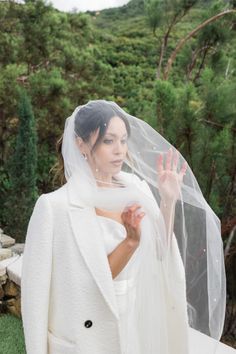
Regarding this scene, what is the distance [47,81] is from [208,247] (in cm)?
385

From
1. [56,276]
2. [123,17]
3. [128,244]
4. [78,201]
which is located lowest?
[56,276]

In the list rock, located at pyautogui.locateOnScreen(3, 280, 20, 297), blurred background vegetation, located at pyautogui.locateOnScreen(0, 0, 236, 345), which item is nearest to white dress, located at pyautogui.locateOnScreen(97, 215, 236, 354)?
blurred background vegetation, located at pyautogui.locateOnScreen(0, 0, 236, 345)

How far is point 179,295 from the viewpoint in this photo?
151 centimetres

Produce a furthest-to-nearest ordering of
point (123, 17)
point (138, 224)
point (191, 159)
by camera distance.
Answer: point (123, 17)
point (191, 159)
point (138, 224)

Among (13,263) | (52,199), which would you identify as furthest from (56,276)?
(13,263)

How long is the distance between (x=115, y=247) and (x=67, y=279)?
193 mm

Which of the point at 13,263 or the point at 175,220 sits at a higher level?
Answer: the point at 175,220

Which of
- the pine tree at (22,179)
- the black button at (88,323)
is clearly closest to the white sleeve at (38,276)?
the black button at (88,323)

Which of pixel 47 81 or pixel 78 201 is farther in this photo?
pixel 47 81

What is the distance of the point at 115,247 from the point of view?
143cm

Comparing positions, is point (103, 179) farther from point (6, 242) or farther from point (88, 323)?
point (6, 242)

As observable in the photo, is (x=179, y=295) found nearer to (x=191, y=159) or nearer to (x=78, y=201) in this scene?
(x=78, y=201)

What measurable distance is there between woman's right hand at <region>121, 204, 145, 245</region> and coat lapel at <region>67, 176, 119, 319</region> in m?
0.11

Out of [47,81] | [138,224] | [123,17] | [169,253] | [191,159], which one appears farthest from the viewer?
[123,17]
